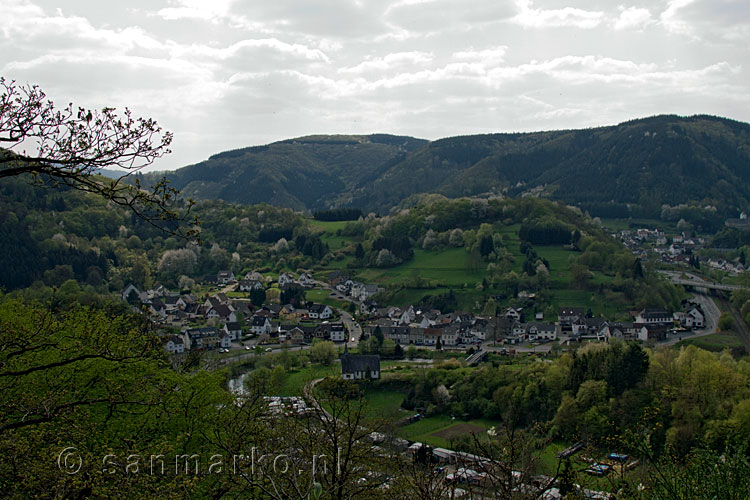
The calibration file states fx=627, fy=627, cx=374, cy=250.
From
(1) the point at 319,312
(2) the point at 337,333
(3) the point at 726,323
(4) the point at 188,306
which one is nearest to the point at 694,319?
(3) the point at 726,323

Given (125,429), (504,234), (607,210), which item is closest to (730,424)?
(125,429)

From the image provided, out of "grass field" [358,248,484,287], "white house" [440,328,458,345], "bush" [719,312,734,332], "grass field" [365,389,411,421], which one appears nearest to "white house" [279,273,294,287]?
"grass field" [358,248,484,287]

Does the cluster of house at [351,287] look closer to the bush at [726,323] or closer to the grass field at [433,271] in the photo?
the grass field at [433,271]

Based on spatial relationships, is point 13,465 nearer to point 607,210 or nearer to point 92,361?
point 92,361

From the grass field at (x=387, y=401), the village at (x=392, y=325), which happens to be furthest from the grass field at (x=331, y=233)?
the grass field at (x=387, y=401)

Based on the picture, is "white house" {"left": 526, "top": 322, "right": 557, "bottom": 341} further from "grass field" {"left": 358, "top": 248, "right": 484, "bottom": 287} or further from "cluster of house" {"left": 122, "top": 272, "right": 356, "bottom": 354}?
"cluster of house" {"left": 122, "top": 272, "right": 356, "bottom": 354}
